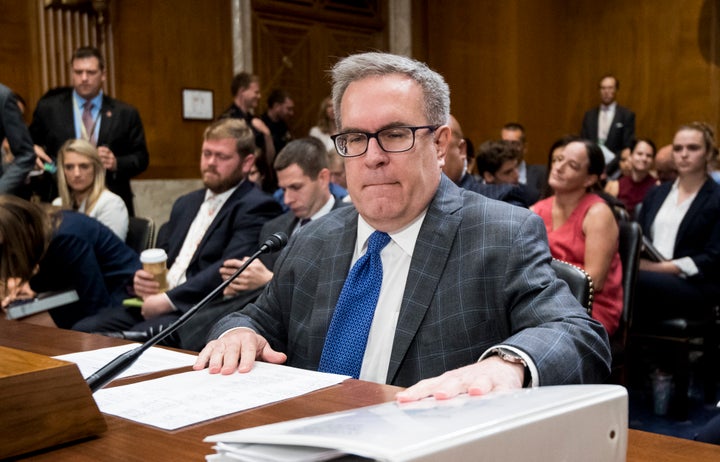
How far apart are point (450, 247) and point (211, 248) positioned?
2179 mm

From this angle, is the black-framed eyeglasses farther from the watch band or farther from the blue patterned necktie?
the watch band

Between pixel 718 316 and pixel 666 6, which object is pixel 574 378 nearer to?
pixel 718 316

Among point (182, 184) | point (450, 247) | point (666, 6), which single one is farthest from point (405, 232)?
point (666, 6)

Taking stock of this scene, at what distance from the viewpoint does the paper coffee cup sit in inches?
123

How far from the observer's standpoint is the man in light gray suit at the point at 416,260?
61.0 inches

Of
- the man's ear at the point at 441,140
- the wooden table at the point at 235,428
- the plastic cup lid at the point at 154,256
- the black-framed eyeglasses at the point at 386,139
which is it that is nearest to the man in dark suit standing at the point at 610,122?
the plastic cup lid at the point at 154,256

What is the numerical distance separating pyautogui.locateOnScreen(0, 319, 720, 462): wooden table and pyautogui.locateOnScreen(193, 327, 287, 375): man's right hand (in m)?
0.24

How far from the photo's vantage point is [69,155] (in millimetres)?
4699

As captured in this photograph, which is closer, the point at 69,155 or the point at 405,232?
the point at 405,232

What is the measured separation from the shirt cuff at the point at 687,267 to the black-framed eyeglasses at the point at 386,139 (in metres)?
3.03

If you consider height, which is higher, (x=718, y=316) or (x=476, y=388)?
(x=476, y=388)

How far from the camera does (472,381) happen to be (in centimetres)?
112

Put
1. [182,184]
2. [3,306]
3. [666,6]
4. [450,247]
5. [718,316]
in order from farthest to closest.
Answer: [666,6], [182,184], [718,316], [3,306], [450,247]

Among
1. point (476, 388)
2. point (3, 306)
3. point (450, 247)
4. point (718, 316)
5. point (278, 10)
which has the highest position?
point (278, 10)
